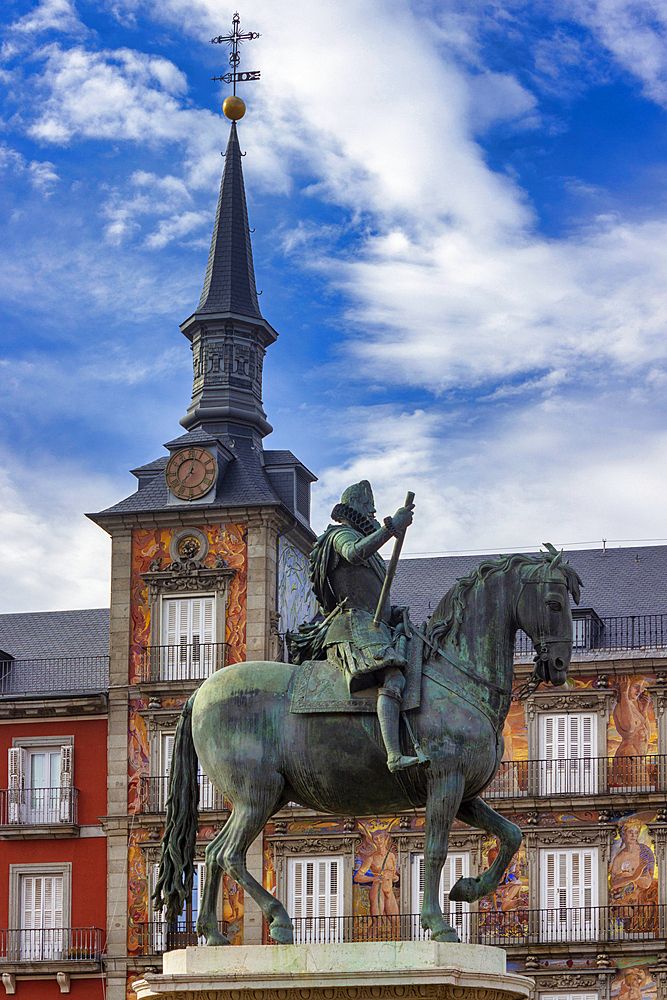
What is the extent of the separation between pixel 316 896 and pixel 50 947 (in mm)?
7084

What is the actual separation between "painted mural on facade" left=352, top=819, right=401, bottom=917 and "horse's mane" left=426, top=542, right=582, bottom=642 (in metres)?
31.1

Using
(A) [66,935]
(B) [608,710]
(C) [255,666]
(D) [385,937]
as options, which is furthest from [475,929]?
(C) [255,666]

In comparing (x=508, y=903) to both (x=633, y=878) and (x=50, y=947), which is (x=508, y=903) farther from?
(x=50, y=947)

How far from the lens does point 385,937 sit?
144 feet

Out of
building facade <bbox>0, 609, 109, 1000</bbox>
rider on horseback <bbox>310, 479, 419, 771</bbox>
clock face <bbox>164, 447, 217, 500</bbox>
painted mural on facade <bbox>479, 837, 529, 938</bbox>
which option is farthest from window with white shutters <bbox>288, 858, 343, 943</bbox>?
rider on horseback <bbox>310, 479, 419, 771</bbox>

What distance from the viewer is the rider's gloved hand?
13922 mm

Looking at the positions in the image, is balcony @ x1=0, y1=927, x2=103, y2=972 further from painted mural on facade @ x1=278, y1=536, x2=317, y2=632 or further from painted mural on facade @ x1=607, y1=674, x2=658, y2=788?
painted mural on facade @ x1=607, y1=674, x2=658, y2=788

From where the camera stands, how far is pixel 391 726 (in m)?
13.9

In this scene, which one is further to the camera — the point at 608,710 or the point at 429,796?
the point at 608,710

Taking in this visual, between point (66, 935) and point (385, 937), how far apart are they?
841 centimetres

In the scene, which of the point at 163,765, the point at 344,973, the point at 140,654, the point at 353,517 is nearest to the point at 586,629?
the point at 163,765

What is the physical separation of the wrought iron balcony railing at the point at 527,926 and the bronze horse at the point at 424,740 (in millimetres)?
29904

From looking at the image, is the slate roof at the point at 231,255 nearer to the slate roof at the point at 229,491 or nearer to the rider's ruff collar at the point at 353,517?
the slate roof at the point at 229,491

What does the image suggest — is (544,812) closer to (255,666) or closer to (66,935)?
(66,935)
